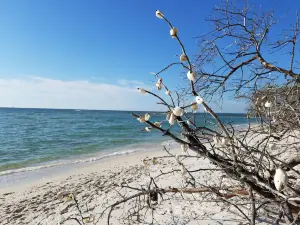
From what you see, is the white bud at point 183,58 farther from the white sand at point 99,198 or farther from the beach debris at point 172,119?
the white sand at point 99,198

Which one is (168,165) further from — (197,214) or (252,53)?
(252,53)

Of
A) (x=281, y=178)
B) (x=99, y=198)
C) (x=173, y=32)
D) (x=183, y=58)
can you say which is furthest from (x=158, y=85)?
(x=99, y=198)

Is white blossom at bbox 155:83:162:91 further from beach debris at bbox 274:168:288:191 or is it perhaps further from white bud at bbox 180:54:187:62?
beach debris at bbox 274:168:288:191

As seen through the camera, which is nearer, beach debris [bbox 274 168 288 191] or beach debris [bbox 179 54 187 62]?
beach debris [bbox 274 168 288 191]

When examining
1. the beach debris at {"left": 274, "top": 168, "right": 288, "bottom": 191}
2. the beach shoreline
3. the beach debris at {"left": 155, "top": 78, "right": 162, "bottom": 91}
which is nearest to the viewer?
the beach debris at {"left": 274, "top": 168, "right": 288, "bottom": 191}

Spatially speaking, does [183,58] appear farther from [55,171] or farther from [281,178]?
[55,171]

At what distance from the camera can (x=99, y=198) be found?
513 cm

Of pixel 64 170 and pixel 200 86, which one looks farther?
pixel 64 170

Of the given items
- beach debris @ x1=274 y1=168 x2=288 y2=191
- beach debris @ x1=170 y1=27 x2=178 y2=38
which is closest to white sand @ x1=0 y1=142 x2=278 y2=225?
beach debris @ x1=274 y1=168 x2=288 y2=191

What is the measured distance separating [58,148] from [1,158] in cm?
299

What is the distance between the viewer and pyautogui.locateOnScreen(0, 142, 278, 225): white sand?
3.23 m

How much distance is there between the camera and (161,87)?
172 centimetres

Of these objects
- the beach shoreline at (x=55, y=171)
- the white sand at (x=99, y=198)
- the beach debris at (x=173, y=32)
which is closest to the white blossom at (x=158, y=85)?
the beach debris at (x=173, y=32)

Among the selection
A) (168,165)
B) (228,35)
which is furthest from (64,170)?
(228,35)
